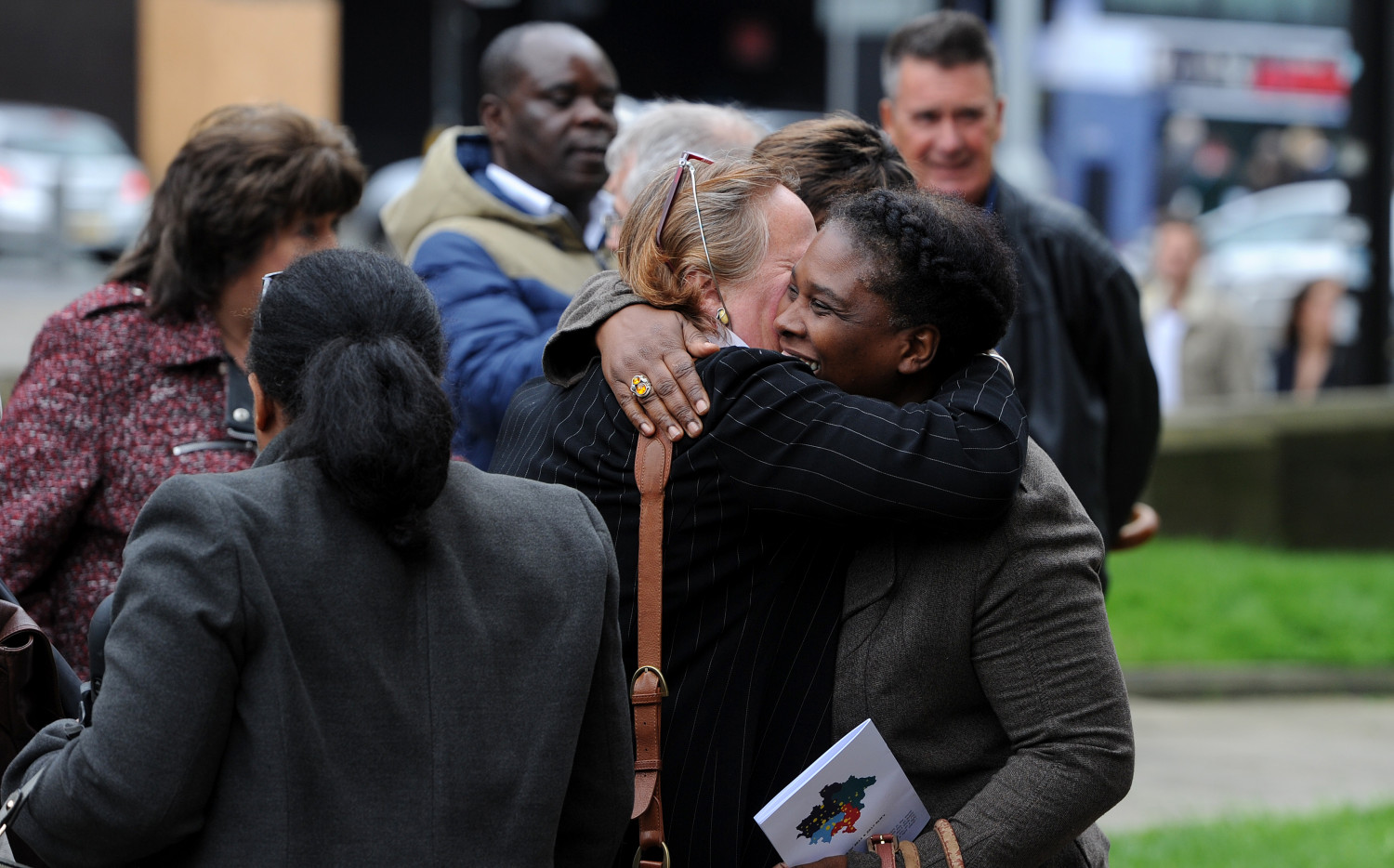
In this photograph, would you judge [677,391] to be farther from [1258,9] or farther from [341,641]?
[1258,9]

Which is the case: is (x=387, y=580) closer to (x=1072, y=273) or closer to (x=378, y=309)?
(x=378, y=309)

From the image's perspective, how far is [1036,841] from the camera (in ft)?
7.04

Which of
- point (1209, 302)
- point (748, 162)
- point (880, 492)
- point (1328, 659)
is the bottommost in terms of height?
point (1328, 659)

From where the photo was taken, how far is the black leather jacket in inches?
160

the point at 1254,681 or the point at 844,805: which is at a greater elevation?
the point at 844,805

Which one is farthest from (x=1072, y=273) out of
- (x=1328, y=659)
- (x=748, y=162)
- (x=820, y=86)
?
(x=820, y=86)

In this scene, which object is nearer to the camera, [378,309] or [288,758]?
[288,758]

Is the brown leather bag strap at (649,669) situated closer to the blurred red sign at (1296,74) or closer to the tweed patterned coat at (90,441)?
the tweed patterned coat at (90,441)

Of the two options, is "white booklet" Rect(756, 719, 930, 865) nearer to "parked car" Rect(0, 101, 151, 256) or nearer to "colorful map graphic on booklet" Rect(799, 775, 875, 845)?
"colorful map graphic on booklet" Rect(799, 775, 875, 845)

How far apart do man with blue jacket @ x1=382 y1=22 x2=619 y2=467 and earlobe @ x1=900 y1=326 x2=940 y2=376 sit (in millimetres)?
1256

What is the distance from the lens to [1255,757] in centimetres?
673

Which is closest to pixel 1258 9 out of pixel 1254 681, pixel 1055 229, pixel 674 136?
pixel 1254 681

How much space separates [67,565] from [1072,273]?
259cm

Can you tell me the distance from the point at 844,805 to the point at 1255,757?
16.9 feet
